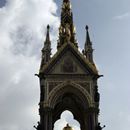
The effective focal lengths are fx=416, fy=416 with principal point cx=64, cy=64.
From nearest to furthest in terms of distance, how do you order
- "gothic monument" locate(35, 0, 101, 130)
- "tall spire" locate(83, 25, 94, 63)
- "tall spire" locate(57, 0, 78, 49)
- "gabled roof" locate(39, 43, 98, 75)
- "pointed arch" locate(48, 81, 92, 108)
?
1. "gothic monument" locate(35, 0, 101, 130)
2. "pointed arch" locate(48, 81, 92, 108)
3. "gabled roof" locate(39, 43, 98, 75)
4. "tall spire" locate(83, 25, 94, 63)
5. "tall spire" locate(57, 0, 78, 49)

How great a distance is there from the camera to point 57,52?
920 inches

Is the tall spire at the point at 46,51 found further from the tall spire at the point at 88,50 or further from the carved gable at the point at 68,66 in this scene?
the tall spire at the point at 88,50

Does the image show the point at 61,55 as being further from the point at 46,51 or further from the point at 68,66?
the point at 46,51

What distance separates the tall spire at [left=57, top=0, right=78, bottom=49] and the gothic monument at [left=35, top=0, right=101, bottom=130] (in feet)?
0.89

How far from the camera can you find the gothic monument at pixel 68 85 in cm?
2167

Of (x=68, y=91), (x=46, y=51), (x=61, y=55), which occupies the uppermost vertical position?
(x=46, y=51)

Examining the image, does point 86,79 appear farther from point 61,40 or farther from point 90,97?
point 61,40

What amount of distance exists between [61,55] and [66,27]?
3.04 m

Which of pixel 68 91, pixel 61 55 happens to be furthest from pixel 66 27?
pixel 68 91

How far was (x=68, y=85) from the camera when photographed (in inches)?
881

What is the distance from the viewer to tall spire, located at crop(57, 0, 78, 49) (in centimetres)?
2488

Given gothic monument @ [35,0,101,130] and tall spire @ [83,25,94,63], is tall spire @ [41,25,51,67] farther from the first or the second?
tall spire @ [83,25,94,63]

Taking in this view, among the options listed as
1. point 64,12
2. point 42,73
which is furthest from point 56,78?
point 64,12

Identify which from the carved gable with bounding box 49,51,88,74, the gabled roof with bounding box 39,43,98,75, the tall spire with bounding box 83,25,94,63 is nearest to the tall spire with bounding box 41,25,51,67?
the gabled roof with bounding box 39,43,98,75
